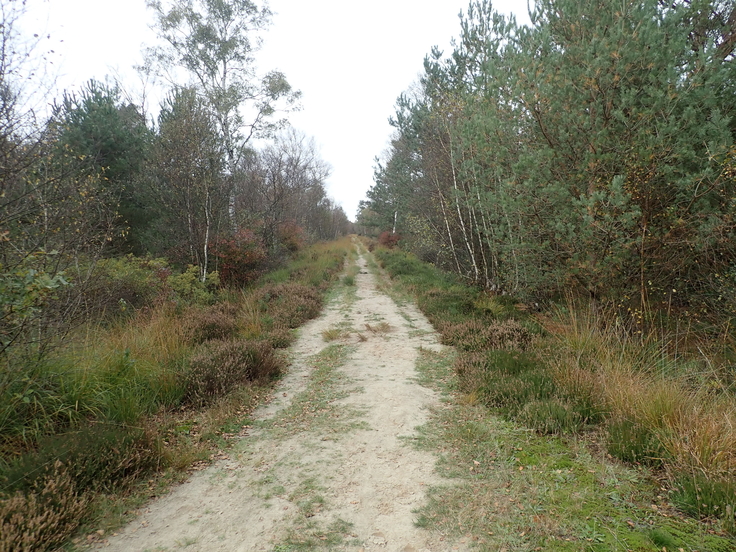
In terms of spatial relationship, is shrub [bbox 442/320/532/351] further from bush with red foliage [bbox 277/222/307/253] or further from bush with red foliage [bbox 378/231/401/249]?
bush with red foliage [bbox 378/231/401/249]

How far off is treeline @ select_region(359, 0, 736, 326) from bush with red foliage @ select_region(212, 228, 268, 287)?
9.19m

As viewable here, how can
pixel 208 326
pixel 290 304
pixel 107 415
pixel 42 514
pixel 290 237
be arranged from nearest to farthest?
pixel 42 514, pixel 107 415, pixel 208 326, pixel 290 304, pixel 290 237

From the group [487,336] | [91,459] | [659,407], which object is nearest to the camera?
[91,459]

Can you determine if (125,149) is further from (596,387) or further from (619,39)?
(596,387)

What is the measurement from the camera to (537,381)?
4824 mm

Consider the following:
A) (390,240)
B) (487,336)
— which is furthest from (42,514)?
(390,240)

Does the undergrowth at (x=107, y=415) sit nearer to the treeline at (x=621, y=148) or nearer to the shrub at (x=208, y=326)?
the shrub at (x=208, y=326)

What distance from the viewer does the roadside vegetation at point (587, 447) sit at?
8.45ft

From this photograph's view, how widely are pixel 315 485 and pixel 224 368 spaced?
2.69 metres

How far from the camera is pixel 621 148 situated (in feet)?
19.8

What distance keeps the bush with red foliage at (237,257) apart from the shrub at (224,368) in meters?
7.50

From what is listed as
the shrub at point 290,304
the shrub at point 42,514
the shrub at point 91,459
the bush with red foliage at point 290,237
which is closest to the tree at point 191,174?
the shrub at point 290,304

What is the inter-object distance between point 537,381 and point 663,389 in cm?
134

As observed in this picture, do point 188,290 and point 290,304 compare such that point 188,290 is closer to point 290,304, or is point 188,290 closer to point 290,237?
point 290,304
